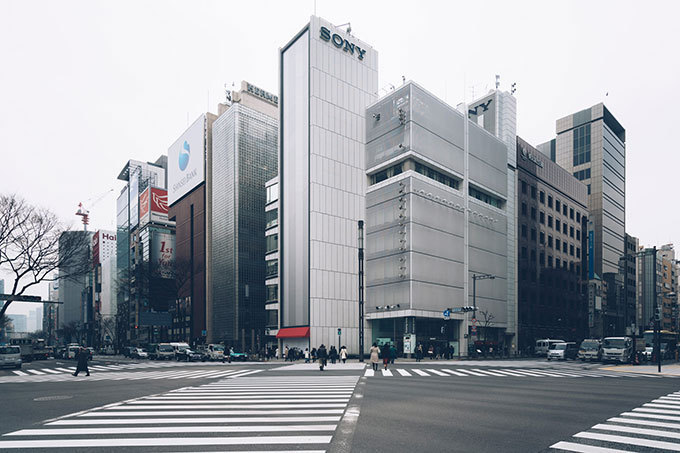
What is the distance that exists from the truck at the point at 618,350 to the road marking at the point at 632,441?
3658 centimetres

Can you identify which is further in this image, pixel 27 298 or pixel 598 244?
pixel 598 244

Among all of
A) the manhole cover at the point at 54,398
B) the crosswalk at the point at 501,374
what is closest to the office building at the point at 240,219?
the crosswalk at the point at 501,374

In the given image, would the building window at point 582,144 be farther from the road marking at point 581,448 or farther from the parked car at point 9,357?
the road marking at point 581,448

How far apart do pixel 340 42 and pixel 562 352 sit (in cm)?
4229

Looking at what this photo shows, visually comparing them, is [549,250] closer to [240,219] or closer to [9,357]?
[240,219]

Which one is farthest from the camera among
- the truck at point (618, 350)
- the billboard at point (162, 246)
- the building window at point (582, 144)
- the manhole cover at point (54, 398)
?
the building window at point (582, 144)

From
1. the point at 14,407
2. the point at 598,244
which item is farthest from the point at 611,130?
the point at 14,407

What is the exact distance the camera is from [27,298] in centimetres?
3619

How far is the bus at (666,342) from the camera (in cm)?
5214

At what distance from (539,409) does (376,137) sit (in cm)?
5153

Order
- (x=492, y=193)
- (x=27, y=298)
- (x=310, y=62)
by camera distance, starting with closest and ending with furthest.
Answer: (x=27, y=298)
(x=310, y=62)
(x=492, y=193)

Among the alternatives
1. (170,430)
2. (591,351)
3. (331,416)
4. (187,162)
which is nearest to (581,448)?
(331,416)

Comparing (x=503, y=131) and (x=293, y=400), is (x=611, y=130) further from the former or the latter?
(x=293, y=400)

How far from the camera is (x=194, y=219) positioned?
9175cm
